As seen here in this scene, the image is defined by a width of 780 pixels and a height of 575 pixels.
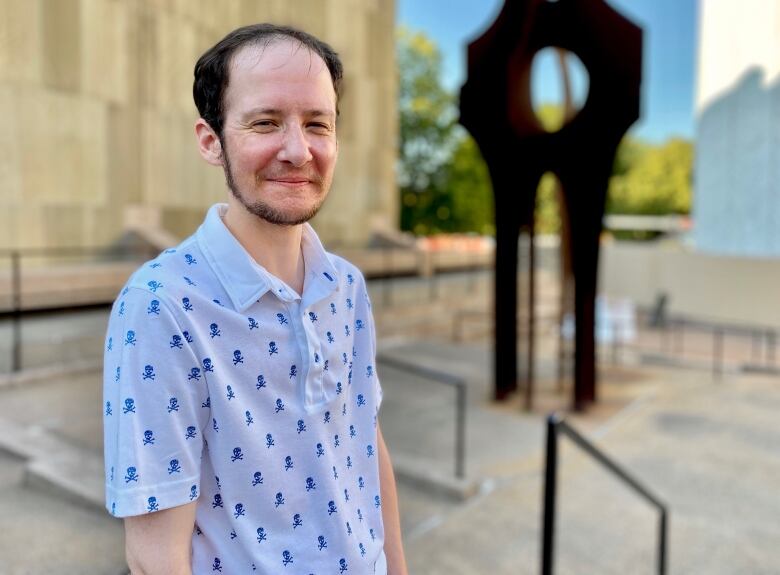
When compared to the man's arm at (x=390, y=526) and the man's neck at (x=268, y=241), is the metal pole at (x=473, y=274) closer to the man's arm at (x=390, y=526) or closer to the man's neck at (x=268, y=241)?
the man's arm at (x=390, y=526)

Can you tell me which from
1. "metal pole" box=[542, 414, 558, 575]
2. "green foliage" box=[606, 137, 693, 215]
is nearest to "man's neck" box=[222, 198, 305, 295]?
"metal pole" box=[542, 414, 558, 575]

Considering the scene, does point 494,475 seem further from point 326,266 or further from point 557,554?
point 326,266

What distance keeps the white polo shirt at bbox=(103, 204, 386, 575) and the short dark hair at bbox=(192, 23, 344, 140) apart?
0.21 meters

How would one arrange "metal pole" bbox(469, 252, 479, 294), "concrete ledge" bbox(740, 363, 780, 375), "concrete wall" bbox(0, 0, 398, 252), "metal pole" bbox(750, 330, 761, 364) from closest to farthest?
"concrete wall" bbox(0, 0, 398, 252) < "concrete ledge" bbox(740, 363, 780, 375) < "metal pole" bbox(750, 330, 761, 364) < "metal pole" bbox(469, 252, 479, 294)

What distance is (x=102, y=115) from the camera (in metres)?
11.2

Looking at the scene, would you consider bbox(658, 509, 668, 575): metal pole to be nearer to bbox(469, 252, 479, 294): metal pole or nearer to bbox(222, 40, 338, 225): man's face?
bbox(222, 40, 338, 225): man's face

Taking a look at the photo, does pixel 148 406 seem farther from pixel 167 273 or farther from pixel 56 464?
pixel 56 464

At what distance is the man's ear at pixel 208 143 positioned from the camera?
136 centimetres

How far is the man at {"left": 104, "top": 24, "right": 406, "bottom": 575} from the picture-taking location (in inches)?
47.1

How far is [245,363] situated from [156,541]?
13.4 inches

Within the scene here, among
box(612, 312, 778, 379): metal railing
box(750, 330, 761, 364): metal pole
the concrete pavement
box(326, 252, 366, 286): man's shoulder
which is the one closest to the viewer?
box(326, 252, 366, 286): man's shoulder

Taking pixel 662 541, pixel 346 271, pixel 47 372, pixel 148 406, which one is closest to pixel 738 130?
pixel 662 541

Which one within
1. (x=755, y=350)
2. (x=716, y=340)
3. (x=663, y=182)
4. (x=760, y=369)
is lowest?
(x=755, y=350)

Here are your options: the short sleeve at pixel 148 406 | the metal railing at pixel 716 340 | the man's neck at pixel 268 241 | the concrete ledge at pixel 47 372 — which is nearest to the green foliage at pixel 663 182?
the metal railing at pixel 716 340
